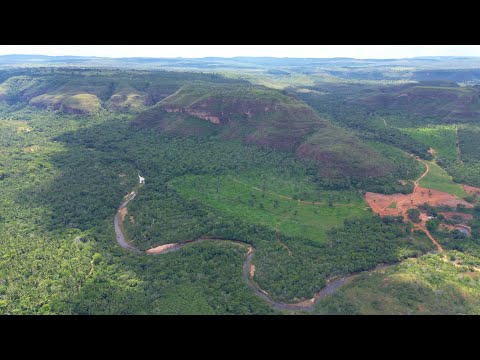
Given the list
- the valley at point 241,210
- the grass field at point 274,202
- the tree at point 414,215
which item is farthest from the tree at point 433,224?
the grass field at point 274,202

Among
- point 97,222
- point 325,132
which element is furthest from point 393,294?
point 325,132

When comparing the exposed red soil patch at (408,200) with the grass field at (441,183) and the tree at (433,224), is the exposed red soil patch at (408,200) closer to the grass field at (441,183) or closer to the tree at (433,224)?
the grass field at (441,183)

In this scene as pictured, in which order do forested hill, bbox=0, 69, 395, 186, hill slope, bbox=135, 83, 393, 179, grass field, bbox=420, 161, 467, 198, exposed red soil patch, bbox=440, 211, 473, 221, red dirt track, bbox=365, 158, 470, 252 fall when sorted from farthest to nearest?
forested hill, bbox=0, 69, 395, 186 → hill slope, bbox=135, 83, 393, 179 → grass field, bbox=420, 161, 467, 198 → red dirt track, bbox=365, 158, 470, 252 → exposed red soil patch, bbox=440, 211, 473, 221

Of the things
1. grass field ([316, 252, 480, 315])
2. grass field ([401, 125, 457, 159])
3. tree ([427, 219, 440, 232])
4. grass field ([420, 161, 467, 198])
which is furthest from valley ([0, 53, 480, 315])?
tree ([427, 219, 440, 232])

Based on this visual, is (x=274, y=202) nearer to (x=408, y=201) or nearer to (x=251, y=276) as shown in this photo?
(x=251, y=276)

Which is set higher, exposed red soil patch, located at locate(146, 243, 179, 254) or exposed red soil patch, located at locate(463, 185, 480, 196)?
exposed red soil patch, located at locate(463, 185, 480, 196)

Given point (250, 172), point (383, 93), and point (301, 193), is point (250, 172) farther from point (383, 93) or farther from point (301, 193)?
point (383, 93)

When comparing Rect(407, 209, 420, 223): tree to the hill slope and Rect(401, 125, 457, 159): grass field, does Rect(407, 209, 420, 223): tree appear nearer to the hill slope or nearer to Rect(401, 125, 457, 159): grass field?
the hill slope
